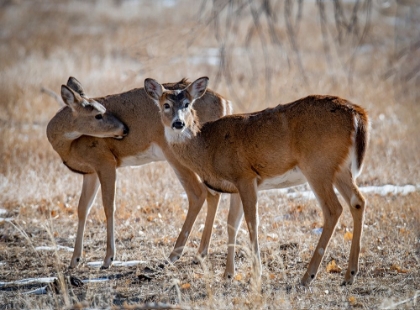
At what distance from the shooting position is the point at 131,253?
27.8 feet

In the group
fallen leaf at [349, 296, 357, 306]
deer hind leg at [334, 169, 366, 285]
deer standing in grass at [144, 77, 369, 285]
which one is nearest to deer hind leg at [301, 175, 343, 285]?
deer standing in grass at [144, 77, 369, 285]

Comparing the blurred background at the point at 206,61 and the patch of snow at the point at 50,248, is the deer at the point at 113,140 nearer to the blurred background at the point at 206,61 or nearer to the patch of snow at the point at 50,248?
the patch of snow at the point at 50,248

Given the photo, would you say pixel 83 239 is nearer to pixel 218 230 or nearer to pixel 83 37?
pixel 218 230

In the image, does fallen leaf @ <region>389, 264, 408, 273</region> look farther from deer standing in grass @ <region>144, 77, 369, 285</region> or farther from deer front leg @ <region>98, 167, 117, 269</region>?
deer front leg @ <region>98, 167, 117, 269</region>

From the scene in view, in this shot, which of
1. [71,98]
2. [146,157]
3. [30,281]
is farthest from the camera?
[146,157]

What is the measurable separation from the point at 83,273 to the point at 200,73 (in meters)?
12.5

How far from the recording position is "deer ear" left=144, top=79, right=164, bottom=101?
8.08m

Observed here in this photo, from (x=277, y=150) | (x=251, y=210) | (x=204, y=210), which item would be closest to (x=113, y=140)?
(x=204, y=210)

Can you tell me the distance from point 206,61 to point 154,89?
13.7 m

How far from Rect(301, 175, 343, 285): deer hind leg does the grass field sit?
0.15 meters

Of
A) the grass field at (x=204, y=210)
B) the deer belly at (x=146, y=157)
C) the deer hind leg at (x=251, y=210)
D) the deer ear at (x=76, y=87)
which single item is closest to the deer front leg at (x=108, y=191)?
the deer belly at (x=146, y=157)

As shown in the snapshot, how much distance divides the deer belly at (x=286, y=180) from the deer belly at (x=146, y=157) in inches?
67.7

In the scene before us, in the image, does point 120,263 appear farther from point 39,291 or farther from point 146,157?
point 146,157

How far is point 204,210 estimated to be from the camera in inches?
399
